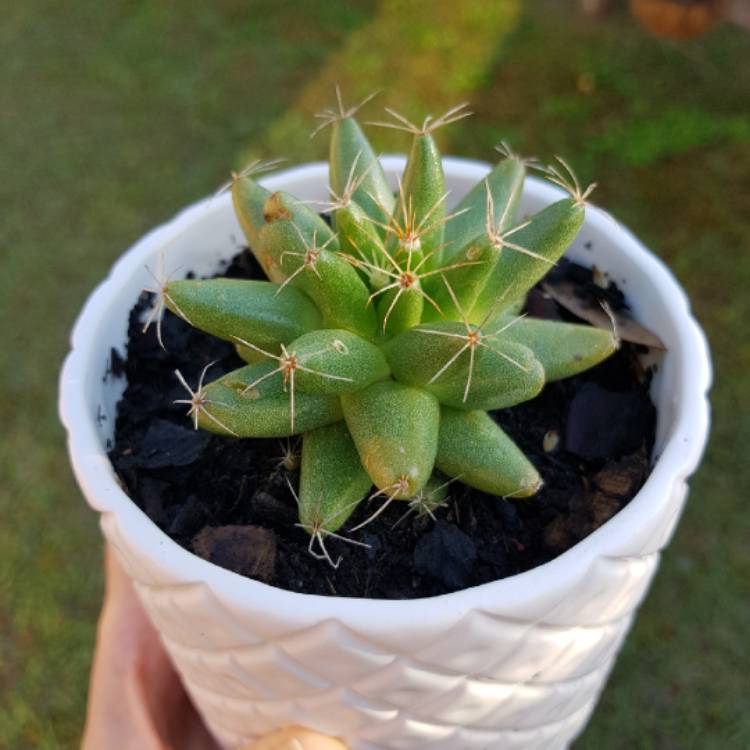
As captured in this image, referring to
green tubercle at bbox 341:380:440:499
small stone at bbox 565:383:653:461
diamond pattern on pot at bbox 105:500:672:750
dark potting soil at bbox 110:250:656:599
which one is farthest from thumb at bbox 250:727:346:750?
small stone at bbox 565:383:653:461

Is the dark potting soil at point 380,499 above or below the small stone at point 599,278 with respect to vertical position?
below

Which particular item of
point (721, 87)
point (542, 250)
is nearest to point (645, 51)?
point (721, 87)

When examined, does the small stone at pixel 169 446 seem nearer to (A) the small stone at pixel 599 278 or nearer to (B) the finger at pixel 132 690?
(B) the finger at pixel 132 690

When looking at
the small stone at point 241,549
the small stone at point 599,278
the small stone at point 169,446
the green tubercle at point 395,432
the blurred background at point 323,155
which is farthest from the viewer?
the blurred background at point 323,155

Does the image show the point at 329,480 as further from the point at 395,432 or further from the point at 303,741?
the point at 303,741

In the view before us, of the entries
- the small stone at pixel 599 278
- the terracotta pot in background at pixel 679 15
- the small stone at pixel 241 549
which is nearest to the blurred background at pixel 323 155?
the terracotta pot in background at pixel 679 15

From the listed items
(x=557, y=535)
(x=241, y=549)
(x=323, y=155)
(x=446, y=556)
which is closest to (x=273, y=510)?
(x=241, y=549)

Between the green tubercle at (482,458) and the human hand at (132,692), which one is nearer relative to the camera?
the green tubercle at (482,458)

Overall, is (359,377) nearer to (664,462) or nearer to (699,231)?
(664,462)
